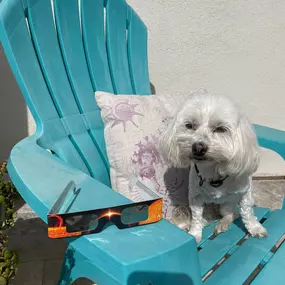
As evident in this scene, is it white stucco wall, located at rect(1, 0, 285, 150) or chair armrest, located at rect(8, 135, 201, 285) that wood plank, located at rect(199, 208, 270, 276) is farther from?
white stucco wall, located at rect(1, 0, 285, 150)

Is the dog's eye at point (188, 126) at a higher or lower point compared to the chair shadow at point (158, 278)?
higher

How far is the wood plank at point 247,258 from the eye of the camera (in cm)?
112

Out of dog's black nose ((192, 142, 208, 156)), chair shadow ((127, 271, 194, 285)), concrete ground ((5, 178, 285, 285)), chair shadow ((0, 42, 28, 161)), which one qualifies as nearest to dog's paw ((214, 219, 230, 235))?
dog's black nose ((192, 142, 208, 156))

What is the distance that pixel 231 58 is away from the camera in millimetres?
2287

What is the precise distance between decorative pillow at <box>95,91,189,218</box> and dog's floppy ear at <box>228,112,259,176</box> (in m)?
0.32

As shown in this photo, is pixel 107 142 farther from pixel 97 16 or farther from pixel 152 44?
pixel 152 44

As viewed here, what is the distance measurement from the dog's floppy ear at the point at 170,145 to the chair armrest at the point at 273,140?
0.42m

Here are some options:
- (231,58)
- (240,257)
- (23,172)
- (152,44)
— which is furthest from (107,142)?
(231,58)

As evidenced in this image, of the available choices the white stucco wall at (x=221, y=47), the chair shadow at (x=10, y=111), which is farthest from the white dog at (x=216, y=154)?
the chair shadow at (x=10, y=111)

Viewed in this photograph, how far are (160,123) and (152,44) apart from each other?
0.82m

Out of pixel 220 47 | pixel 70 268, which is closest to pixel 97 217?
pixel 70 268

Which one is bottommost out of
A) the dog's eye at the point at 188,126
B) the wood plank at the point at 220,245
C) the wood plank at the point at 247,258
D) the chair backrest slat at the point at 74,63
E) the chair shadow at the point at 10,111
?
the wood plank at the point at 220,245

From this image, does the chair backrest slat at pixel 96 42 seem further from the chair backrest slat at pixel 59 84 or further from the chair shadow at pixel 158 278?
the chair shadow at pixel 158 278

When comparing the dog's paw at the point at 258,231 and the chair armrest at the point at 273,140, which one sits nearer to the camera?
the dog's paw at the point at 258,231
